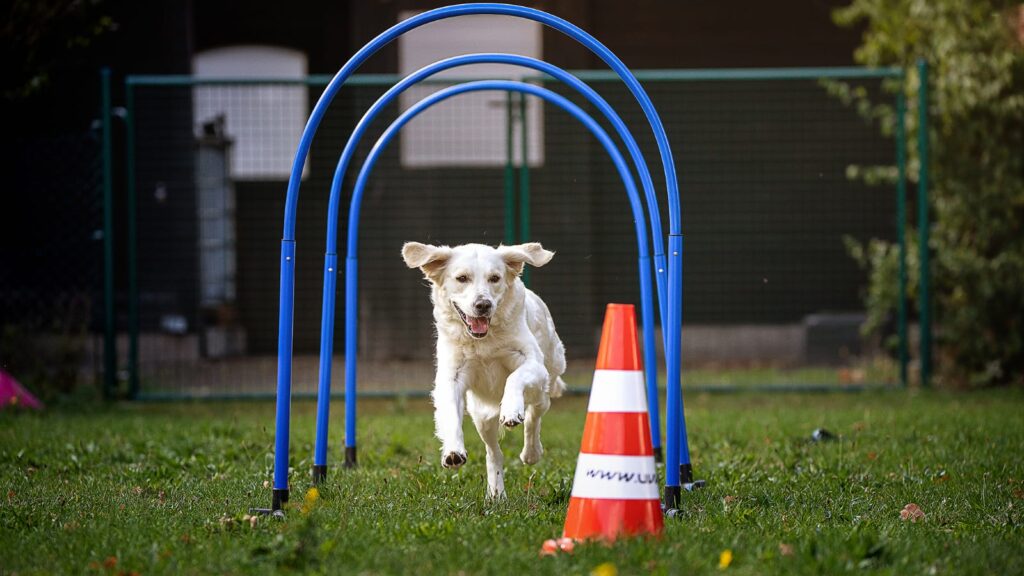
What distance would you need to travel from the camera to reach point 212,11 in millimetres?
11664

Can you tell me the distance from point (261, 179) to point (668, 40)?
4311mm

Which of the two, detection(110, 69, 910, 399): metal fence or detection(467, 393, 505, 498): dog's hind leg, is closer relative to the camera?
detection(467, 393, 505, 498): dog's hind leg

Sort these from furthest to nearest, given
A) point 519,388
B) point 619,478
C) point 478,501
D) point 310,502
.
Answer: point 478,501, point 519,388, point 310,502, point 619,478

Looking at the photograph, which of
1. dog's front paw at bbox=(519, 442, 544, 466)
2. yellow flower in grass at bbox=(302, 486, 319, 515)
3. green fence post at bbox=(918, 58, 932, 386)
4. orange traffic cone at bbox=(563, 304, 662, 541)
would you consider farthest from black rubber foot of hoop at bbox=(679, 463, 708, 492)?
green fence post at bbox=(918, 58, 932, 386)

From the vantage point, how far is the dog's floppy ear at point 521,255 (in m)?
4.91

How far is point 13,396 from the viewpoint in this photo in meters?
7.94

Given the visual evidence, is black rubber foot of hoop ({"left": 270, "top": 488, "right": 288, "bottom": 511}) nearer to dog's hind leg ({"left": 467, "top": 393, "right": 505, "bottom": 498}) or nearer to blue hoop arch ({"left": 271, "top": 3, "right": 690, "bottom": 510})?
blue hoop arch ({"left": 271, "top": 3, "right": 690, "bottom": 510})

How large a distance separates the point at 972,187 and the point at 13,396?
24.4 feet

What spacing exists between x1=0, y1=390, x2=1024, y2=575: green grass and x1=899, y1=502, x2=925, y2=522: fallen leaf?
39 mm

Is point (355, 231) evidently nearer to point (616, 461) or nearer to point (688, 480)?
point (688, 480)

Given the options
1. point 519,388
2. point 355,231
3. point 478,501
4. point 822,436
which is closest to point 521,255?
point 519,388

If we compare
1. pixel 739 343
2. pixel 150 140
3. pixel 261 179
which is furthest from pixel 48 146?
pixel 739 343

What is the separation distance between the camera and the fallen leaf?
4.29m

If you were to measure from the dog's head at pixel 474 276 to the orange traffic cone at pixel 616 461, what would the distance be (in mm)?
952
